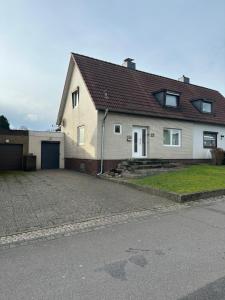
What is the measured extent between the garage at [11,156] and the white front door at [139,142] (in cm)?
890

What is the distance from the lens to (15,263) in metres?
4.35

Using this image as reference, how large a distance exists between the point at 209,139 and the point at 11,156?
15.1 meters

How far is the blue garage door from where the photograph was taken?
2077 centimetres

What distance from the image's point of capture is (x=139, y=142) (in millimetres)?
17094

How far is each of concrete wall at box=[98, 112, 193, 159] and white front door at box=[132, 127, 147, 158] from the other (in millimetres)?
259

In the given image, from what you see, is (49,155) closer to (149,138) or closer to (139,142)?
(139,142)

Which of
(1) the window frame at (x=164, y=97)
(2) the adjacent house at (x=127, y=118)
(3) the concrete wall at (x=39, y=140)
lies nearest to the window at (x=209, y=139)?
(2) the adjacent house at (x=127, y=118)

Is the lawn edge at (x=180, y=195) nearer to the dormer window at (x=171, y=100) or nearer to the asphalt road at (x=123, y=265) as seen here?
the asphalt road at (x=123, y=265)

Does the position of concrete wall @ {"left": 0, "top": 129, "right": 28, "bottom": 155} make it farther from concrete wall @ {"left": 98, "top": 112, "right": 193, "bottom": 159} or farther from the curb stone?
the curb stone

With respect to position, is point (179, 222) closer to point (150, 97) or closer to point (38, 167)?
point (150, 97)

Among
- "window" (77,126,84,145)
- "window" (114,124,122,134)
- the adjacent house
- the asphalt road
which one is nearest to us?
the asphalt road

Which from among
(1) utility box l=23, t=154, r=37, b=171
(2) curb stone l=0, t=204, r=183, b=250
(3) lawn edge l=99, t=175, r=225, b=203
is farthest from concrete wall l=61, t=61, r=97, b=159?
(2) curb stone l=0, t=204, r=183, b=250

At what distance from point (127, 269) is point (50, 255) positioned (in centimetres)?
142

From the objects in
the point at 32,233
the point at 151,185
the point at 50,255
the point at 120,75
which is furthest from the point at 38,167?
the point at 50,255
